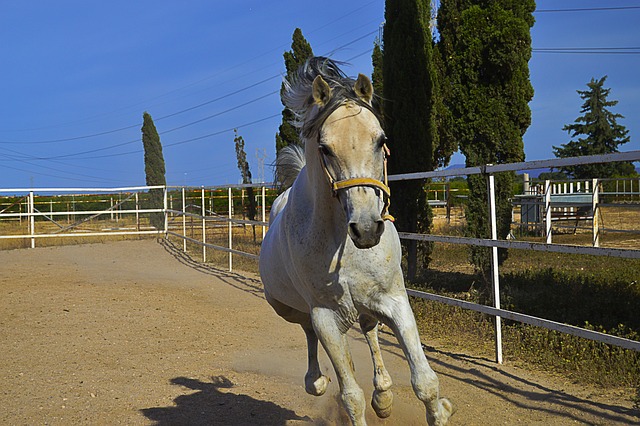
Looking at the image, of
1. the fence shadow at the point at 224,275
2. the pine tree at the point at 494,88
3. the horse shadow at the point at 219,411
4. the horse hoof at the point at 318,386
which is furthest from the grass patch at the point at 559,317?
the fence shadow at the point at 224,275

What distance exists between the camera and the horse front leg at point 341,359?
128 inches

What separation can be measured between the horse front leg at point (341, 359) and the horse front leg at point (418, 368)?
0.28 m

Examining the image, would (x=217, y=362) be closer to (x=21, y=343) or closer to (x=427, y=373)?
(x=21, y=343)

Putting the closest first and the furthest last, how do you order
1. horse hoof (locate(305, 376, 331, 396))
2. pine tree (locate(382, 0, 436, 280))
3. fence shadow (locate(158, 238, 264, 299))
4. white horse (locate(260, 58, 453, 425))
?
white horse (locate(260, 58, 453, 425)) → horse hoof (locate(305, 376, 331, 396)) → pine tree (locate(382, 0, 436, 280)) → fence shadow (locate(158, 238, 264, 299))

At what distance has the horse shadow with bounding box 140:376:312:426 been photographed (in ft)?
15.1

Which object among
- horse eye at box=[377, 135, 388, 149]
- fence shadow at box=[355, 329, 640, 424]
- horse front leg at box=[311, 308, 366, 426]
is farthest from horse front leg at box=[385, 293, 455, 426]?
fence shadow at box=[355, 329, 640, 424]

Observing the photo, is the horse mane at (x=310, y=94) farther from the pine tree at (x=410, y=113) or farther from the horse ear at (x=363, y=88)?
the pine tree at (x=410, y=113)

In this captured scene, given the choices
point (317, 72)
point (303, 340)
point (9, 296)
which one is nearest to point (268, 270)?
point (317, 72)

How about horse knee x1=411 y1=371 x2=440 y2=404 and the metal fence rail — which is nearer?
horse knee x1=411 y1=371 x2=440 y2=404

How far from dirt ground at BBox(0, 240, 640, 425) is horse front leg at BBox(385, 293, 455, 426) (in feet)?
4.06

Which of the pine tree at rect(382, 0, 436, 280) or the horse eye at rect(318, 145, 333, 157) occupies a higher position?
the pine tree at rect(382, 0, 436, 280)

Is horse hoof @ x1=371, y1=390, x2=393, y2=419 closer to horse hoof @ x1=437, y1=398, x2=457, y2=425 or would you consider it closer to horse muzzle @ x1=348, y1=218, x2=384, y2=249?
horse hoof @ x1=437, y1=398, x2=457, y2=425

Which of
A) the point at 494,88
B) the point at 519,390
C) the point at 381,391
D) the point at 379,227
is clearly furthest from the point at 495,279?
the point at 494,88

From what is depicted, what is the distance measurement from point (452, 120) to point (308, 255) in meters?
6.80
